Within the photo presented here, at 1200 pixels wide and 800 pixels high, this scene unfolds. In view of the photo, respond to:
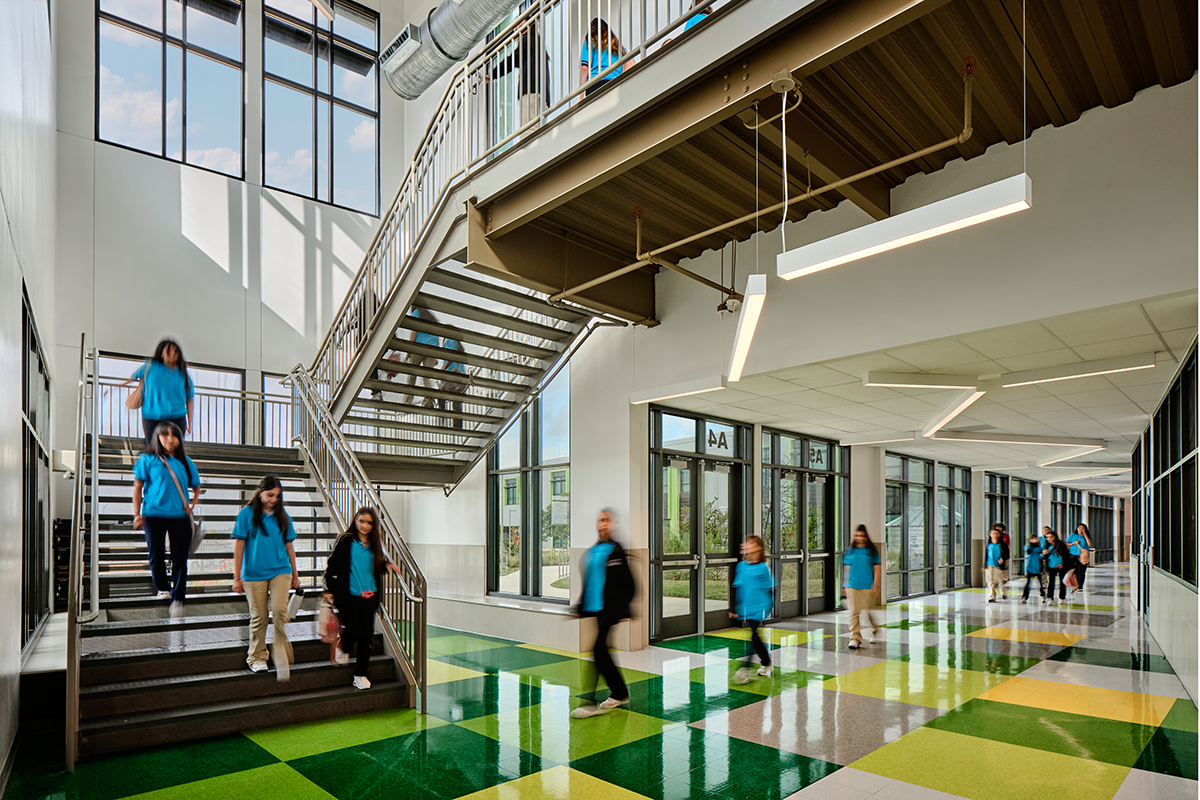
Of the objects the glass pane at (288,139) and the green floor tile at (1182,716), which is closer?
the green floor tile at (1182,716)

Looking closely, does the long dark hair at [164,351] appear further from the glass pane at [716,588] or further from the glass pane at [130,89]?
the glass pane at [130,89]

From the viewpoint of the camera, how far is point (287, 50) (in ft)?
50.1

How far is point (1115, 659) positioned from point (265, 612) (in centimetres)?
912

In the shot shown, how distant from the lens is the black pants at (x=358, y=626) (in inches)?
247

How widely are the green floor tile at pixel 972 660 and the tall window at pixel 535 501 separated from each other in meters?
4.45

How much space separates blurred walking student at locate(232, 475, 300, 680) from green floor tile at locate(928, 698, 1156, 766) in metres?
5.13

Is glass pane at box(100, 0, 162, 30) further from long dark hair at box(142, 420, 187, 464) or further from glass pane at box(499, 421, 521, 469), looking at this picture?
long dark hair at box(142, 420, 187, 464)

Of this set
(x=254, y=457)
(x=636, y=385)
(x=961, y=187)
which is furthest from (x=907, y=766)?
(x=254, y=457)

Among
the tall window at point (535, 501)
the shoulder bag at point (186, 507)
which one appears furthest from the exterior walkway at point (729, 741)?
the tall window at point (535, 501)

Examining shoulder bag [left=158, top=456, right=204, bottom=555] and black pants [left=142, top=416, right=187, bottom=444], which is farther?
black pants [left=142, top=416, right=187, bottom=444]

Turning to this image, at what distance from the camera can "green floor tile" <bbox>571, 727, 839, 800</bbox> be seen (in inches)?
179

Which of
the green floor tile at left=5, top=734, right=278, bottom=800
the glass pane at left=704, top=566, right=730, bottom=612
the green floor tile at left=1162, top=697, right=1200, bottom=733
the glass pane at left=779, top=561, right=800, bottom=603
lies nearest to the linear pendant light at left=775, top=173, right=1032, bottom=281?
the green floor tile at left=5, top=734, right=278, bottom=800

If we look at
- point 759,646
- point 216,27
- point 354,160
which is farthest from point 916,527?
point 216,27

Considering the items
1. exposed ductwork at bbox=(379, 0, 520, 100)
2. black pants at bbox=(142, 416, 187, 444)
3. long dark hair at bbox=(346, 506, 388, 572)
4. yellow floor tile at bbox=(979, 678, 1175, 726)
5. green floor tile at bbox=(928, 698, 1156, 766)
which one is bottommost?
yellow floor tile at bbox=(979, 678, 1175, 726)
